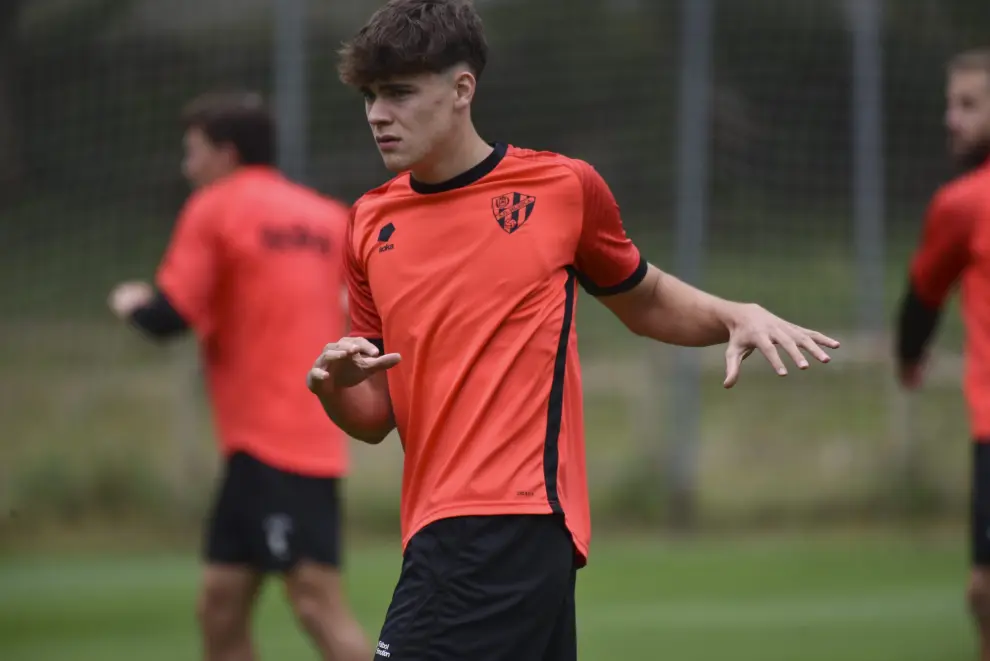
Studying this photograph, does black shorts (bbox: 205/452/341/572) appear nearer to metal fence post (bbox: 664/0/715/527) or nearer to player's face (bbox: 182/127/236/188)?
player's face (bbox: 182/127/236/188)

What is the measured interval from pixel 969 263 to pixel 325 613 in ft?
8.93

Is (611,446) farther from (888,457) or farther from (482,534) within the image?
(482,534)

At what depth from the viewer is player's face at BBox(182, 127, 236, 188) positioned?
6.24 metres

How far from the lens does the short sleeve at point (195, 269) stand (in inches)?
229

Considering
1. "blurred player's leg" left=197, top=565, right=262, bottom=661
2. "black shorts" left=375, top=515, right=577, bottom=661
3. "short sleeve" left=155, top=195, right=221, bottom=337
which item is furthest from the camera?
"short sleeve" left=155, top=195, right=221, bottom=337

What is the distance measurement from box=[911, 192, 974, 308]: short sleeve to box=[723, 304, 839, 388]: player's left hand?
98.0 inches

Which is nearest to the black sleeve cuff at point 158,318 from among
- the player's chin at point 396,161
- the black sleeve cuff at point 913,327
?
the player's chin at point 396,161

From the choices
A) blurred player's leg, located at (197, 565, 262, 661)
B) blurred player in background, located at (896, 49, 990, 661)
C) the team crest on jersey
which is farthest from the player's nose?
blurred player in background, located at (896, 49, 990, 661)

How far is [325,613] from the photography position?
570cm

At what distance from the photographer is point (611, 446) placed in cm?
1138

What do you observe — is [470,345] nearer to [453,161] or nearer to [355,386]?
[355,386]

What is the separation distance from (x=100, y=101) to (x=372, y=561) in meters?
3.92

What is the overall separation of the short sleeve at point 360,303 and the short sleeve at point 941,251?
113 inches

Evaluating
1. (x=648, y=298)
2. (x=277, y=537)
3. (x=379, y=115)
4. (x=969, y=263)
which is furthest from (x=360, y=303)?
(x=969, y=263)
